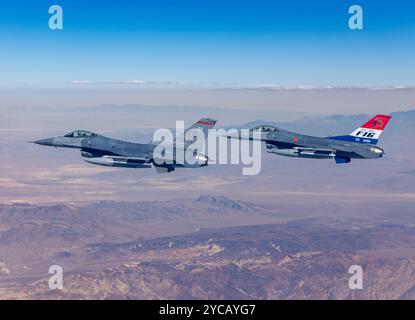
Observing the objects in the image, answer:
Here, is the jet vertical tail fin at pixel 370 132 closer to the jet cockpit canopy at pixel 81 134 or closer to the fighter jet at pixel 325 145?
the fighter jet at pixel 325 145

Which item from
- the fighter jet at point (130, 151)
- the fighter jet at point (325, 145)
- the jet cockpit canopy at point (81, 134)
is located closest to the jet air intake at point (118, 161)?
the fighter jet at point (130, 151)

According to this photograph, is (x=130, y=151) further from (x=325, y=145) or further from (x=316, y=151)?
(x=325, y=145)

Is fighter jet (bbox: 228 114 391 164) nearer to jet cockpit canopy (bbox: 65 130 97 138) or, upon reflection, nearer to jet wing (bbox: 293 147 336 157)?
jet wing (bbox: 293 147 336 157)

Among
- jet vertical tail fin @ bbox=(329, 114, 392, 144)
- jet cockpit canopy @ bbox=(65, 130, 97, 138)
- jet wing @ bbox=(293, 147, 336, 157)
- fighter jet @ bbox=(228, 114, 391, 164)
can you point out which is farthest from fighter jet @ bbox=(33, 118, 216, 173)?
jet vertical tail fin @ bbox=(329, 114, 392, 144)

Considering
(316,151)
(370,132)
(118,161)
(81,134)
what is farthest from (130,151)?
(370,132)
